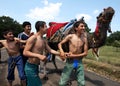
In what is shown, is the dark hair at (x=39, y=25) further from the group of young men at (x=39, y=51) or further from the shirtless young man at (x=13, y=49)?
the shirtless young man at (x=13, y=49)

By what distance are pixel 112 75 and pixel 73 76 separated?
2015mm

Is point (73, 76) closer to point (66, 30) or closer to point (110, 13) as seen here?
point (66, 30)

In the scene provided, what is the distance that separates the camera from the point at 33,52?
6879mm

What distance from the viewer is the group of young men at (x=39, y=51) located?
6.84 metres

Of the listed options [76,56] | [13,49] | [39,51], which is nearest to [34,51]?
[39,51]

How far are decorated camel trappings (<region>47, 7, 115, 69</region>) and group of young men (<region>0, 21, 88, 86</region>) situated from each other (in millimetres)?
2658

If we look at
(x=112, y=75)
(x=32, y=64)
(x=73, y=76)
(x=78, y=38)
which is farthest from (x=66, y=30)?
(x=32, y=64)

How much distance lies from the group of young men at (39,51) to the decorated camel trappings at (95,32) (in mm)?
2658

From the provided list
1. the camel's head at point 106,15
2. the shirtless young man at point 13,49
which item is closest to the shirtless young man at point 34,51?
the shirtless young man at point 13,49

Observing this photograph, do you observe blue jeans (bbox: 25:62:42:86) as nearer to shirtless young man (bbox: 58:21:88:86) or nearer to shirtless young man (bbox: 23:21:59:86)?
shirtless young man (bbox: 23:21:59:86)

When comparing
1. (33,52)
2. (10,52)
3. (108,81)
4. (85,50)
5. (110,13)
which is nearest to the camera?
(33,52)

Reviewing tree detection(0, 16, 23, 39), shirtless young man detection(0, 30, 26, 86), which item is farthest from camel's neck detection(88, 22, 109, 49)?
tree detection(0, 16, 23, 39)

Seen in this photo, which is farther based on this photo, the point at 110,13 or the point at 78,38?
the point at 110,13

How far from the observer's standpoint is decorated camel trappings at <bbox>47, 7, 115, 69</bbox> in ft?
34.6
